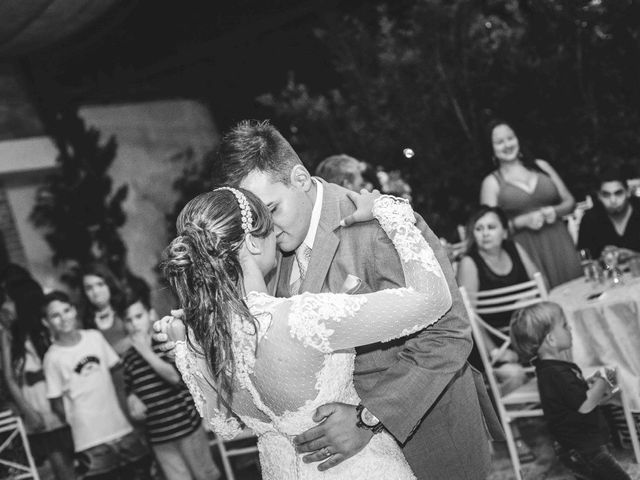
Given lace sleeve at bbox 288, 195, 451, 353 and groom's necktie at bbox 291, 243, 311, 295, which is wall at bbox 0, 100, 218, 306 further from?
lace sleeve at bbox 288, 195, 451, 353

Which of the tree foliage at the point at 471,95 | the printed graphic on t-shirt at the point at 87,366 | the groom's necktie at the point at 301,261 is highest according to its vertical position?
the tree foliage at the point at 471,95

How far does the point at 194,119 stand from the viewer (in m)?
9.38

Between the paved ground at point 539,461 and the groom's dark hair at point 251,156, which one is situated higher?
the groom's dark hair at point 251,156

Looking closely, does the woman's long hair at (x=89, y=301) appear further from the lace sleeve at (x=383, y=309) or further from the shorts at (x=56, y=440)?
the lace sleeve at (x=383, y=309)

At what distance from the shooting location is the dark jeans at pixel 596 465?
301 cm

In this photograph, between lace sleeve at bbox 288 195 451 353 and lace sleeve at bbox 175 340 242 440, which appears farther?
lace sleeve at bbox 175 340 242 440

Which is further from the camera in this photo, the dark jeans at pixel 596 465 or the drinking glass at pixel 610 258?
the drinking glass at pixel 610 258

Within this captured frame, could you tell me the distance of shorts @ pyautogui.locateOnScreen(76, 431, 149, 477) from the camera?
4.30 meters

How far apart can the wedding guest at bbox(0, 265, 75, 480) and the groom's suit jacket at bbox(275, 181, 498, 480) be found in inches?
135

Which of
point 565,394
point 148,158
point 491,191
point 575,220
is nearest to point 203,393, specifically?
point 565,394

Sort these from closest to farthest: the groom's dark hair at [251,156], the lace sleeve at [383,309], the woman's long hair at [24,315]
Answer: the lace sleeve at [383,309]
the groom's dark hair at [251,156]
the woman's long hair at [24,315]

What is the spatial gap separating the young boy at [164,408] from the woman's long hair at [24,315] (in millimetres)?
1219

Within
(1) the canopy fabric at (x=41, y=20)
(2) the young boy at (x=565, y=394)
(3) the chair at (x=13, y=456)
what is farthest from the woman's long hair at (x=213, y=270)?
(1) the canopy fabric at (x=41, y=20)

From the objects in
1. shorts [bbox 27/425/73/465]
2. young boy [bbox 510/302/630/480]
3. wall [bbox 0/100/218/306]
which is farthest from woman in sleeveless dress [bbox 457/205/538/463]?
wall [bbox 0/100/218/306]
